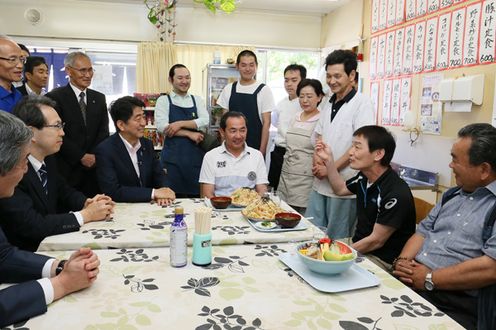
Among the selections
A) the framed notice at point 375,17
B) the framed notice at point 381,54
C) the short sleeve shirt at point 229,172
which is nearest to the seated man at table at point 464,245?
the short sleeve shirt at point 229,172

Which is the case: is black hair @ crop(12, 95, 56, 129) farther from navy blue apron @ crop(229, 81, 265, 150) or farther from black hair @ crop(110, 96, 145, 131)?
navy blue apron @ crop(229, 81, 265, 150)

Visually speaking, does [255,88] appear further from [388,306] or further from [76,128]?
[388,306]

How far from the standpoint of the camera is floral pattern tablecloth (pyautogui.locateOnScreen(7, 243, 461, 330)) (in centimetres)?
99

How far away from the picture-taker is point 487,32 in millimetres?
2863

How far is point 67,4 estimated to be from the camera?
17.6ft

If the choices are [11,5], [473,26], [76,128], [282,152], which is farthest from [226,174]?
[11,5]

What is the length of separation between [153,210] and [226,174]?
0.64 metres

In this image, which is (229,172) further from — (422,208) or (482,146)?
(482,146)

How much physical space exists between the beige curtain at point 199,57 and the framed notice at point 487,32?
3491 mm

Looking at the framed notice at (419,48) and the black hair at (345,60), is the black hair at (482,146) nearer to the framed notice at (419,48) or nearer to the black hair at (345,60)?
the black hair at (345,60)

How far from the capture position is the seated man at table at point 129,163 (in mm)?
2158

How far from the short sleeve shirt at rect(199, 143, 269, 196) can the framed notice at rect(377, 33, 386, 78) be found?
2.45 metres

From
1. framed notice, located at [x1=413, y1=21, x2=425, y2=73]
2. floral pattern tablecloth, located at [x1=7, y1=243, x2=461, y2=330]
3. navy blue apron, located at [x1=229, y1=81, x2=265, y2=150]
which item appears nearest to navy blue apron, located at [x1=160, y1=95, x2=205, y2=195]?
navy blue apron, located at [x1=229, y1=81, x2=265, y2=150]

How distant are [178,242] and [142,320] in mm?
333
